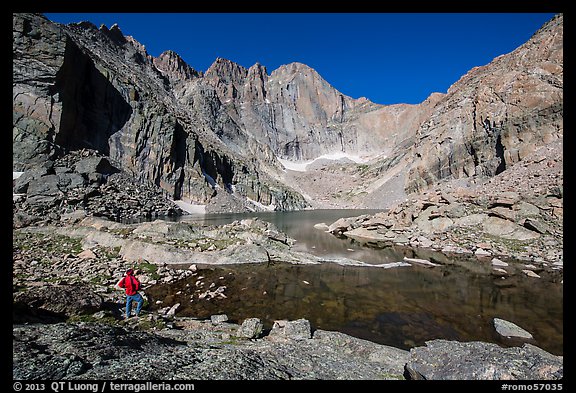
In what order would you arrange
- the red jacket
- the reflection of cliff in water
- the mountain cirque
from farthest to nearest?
the reflection of cliff in water < the red jacket < the mountain cirque

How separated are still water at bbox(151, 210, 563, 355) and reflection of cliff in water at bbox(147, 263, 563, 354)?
48 millimetres

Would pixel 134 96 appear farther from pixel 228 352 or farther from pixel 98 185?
pixel 228 352

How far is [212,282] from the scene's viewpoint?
18.6 m

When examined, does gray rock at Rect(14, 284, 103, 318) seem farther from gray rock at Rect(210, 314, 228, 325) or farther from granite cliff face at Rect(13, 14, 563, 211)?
granite cliff face at Rect(13, 14, 563, 211)

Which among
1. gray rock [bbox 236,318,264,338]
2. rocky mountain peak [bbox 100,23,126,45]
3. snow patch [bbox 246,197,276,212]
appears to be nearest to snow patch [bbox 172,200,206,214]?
snow patch [bbox 246,197,276,212]

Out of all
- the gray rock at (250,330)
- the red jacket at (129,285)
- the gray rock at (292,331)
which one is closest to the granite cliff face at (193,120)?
the red jacket at (129,285)

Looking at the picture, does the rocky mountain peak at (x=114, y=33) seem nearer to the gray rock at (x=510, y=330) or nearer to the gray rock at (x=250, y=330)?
the gray rock at (x=250, y=330)

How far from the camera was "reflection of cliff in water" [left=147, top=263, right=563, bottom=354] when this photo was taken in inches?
493

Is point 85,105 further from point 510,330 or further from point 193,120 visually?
point 510,330

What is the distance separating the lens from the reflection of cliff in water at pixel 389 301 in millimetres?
12523

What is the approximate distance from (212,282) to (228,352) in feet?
37.8
